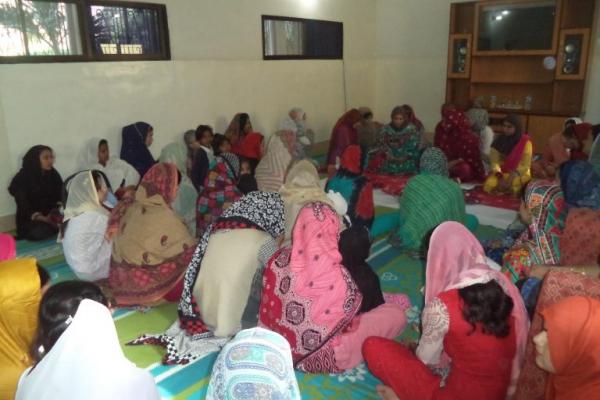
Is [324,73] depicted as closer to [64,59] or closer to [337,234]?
[64,59]

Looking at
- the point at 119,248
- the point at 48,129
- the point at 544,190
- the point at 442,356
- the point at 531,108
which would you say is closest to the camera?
the point at 442,356

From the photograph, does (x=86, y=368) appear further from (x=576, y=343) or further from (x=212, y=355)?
(x=576, y=343)

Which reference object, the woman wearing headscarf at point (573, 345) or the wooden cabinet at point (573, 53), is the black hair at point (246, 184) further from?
the wooden cabinet at point (573, 53)

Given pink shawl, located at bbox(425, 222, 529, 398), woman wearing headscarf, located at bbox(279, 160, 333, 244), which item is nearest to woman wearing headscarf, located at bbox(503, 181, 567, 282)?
pink shawl, located at bbox(425, 222, 529, 398)

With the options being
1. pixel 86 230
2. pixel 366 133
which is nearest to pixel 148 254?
pixel 86 230

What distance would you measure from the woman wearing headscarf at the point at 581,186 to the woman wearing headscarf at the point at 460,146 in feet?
7.18

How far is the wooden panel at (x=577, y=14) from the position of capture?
19.2 ft

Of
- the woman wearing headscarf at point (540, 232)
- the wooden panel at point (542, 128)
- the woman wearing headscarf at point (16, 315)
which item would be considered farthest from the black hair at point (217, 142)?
the wooden panel at point (542, 128)

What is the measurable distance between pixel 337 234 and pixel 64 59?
3402mm

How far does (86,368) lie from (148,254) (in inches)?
55.9

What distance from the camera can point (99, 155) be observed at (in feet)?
14.6

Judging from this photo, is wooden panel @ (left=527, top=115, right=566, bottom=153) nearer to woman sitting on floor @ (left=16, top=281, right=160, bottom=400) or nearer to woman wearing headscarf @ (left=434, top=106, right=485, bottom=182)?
woman wearing headscarf @ (left=434, top=106, right=485, bottom=182)

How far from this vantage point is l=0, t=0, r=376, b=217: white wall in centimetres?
410

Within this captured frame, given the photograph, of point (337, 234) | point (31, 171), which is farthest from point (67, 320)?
point (31, 171)
